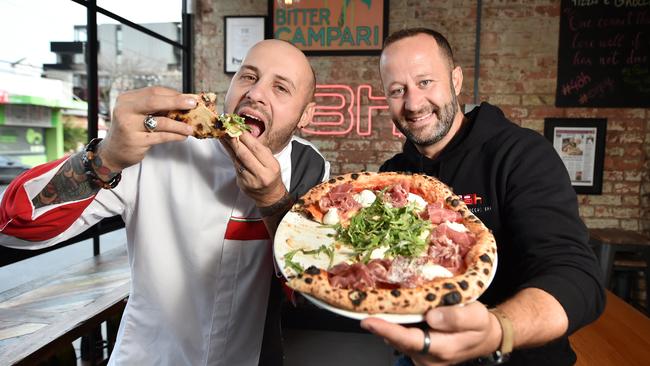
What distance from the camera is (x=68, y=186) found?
4.74 feet

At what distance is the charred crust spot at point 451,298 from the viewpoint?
981mm

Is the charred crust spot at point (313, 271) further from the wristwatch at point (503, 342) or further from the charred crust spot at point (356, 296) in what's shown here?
the wristwatch at point (503, 342)

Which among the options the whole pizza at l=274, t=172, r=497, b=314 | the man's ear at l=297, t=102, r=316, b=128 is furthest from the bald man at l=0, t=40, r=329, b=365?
the whole pizza at l=274, t=172, r=497, b=314

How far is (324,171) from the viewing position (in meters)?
1.97

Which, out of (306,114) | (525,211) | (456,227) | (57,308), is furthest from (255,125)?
(57,308)

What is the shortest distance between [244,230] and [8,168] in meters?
2.02

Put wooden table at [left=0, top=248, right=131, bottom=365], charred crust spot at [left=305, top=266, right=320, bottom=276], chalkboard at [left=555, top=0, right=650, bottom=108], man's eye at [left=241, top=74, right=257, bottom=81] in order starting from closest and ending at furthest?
charred crust spot at [left=305, top=266, right=320, bottom=276] → man's eye at [left=241, top=74, right=257, bottom=81] → wooden table at [left=0, top=248, right=131, bottom=365] → chalkboard at [left=555, top=0, right=650, bottom=108]

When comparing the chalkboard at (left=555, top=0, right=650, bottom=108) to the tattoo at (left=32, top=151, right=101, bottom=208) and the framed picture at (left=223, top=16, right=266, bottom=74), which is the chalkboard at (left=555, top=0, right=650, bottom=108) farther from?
the tattoo at (left=32, top=151, right=101, bottom=208)

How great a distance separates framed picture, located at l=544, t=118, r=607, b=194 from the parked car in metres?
4.83

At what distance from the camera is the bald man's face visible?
5.71 ft

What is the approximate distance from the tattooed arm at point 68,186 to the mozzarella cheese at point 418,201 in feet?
3.24

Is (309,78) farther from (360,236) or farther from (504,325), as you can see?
(504,325)

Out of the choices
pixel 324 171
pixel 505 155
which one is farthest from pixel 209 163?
pixel 505 155

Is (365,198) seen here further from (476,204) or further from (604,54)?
(604,54)
